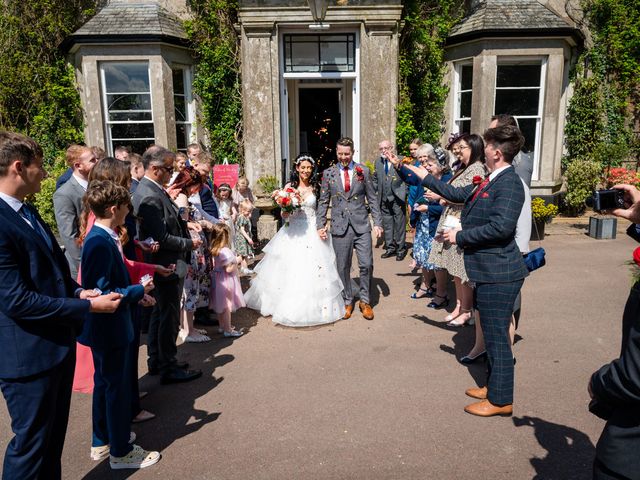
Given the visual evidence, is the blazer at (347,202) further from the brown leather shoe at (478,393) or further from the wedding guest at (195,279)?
the brown leather shoe at (478,393)

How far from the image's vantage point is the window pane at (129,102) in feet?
36.8

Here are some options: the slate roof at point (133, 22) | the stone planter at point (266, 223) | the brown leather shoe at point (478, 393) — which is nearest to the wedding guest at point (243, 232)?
the stone planter at point (266, 223)

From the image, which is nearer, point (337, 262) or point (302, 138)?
point (337, 262)

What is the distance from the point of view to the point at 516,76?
1155 centimetres

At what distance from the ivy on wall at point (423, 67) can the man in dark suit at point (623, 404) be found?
9.14 meters

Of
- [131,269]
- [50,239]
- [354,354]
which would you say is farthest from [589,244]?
[50,239]

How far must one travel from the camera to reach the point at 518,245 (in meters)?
4.12

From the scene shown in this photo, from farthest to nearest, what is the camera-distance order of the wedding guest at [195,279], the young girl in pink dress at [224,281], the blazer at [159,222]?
→ the young girl in pink dress at [224,281]
the wedding guest at [195,279]
the blazer at [159,222]

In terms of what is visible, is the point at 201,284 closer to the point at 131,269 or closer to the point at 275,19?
the point at 131,269

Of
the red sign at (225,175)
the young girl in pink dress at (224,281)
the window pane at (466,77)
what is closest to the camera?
the young girl in pink dress at (224,281)

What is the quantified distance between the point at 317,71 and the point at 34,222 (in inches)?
355

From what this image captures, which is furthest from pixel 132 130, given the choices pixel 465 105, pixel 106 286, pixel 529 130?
pixel 529 130

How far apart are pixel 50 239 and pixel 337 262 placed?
13.3 ft

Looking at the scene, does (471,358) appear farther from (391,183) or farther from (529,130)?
(529,130)
